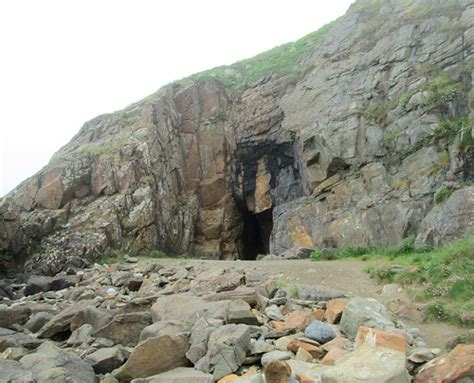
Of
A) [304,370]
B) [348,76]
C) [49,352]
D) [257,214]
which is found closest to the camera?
[304,370]

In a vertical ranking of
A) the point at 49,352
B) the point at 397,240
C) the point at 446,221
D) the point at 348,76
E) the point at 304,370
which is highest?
the point at 348,76

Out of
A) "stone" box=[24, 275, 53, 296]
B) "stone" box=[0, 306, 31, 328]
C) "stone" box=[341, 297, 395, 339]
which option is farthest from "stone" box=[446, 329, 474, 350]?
"stone" box=[24, 275, 53, 296]

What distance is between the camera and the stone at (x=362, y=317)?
19.4ft

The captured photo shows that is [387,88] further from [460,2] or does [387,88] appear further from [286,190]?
[286,190]

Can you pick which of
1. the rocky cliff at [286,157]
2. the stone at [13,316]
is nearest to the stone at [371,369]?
the stone at [13,316]

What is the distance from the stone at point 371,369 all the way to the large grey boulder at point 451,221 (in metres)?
8.57

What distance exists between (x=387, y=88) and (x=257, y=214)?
1256cm

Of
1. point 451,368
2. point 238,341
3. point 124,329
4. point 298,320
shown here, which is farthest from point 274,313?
point 451,368

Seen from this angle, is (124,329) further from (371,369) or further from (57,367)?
(371,369)

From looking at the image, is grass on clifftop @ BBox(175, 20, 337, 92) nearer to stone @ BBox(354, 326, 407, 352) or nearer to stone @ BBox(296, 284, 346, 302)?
stone @ BBox(296, 284, 346, 302)

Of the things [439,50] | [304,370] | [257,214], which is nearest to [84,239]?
[257,214]

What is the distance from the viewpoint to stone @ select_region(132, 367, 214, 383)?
4.61 meters

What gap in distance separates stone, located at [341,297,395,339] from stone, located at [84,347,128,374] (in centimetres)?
346

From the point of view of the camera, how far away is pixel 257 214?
2894cm
